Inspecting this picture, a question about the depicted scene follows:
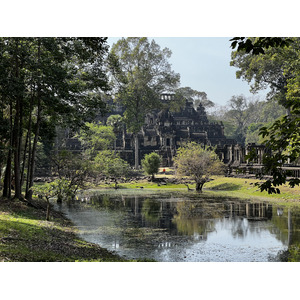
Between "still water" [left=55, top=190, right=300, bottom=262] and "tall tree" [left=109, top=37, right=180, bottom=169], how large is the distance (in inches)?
1139

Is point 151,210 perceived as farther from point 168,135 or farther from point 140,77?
point 168,135

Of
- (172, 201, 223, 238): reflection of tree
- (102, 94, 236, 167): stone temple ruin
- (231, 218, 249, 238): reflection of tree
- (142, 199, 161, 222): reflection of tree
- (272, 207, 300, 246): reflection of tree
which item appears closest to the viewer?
(272, 207, 300, 246): reflection of tree

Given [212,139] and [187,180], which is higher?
[212,139]

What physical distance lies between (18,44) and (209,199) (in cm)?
1755

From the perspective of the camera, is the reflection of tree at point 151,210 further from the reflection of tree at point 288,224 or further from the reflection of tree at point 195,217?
the reflection of tree at point 288,224

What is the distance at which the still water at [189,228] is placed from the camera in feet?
41.9

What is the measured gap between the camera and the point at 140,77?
179ft

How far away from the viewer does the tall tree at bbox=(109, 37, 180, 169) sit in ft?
174

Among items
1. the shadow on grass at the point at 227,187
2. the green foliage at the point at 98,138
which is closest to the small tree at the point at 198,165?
the shadow on grass at the point at 227,187

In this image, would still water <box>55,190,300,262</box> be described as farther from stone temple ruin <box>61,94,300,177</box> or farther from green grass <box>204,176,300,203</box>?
stone temple ruin <box>61,94,300,177</box>

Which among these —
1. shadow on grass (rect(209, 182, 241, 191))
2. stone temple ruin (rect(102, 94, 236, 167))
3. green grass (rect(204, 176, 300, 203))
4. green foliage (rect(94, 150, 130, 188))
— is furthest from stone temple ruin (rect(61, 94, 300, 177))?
shadow on grass (rect(209, 182, 241, 191))

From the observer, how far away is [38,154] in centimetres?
4250

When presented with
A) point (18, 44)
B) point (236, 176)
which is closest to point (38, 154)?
point (236, 176)

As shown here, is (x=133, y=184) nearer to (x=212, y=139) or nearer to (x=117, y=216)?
(x=117, y=216)
